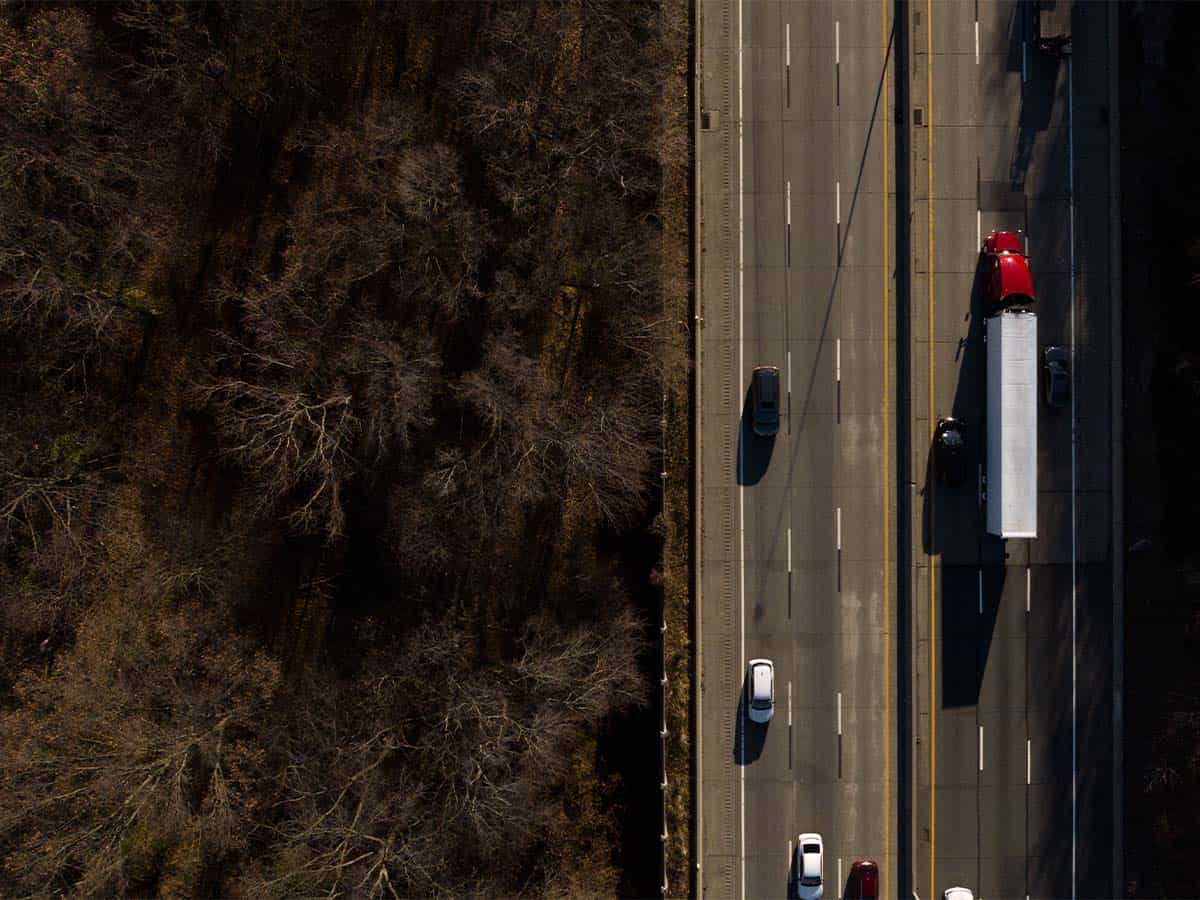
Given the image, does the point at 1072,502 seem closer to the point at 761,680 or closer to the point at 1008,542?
the point at 1008,542

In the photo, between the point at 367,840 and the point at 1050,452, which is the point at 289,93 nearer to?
the point at 367,840

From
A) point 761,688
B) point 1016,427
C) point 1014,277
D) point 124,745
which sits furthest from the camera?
point 761,688

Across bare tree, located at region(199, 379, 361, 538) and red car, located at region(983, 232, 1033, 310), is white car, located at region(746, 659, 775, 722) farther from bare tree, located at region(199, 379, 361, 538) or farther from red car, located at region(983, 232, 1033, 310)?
bare tree, located at region(199, 379, 361, 538)

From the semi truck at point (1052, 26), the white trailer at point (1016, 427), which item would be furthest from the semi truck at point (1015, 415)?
the semi truck at point (1052, 26)

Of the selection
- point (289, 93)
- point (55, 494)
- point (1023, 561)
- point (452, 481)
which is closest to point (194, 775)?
point (55, 494)

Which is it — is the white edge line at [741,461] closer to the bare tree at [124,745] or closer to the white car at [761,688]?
the white car at [761,688]

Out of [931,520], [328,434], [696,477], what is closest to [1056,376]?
[931,520]

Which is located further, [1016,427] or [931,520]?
[931,520]
